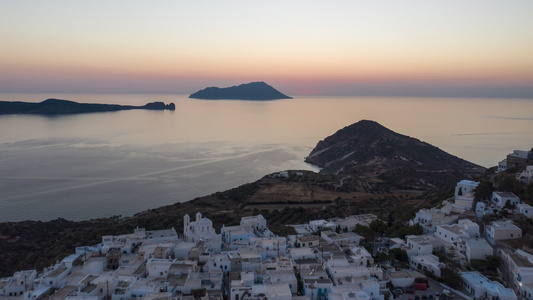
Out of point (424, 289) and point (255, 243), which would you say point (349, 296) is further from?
point (255, 243)

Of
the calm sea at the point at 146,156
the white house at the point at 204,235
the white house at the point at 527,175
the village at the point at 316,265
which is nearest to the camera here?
the village at the point at 316,265

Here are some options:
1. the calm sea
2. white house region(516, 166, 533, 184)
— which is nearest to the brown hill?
the calm sea

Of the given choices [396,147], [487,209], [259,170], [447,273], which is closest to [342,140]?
[396,147]

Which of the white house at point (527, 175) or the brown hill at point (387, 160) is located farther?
the brown hill at point (387, 160)

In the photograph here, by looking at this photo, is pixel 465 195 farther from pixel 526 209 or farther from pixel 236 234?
→ pixel 236 234

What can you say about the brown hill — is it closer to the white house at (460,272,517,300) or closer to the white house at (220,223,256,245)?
the white house at (220,223,256,245)

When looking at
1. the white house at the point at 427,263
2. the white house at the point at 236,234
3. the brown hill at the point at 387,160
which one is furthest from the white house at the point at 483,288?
the brown hill at the point at 387,160

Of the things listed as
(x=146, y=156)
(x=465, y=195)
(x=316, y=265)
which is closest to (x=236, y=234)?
(x=316, y=265)

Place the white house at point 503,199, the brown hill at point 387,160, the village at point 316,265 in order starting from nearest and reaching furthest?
the village at point 316,265
the white house at point 503,199
the brown hill at point 387,160

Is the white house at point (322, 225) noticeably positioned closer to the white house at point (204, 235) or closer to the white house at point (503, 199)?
the white house at point (204, 235)
